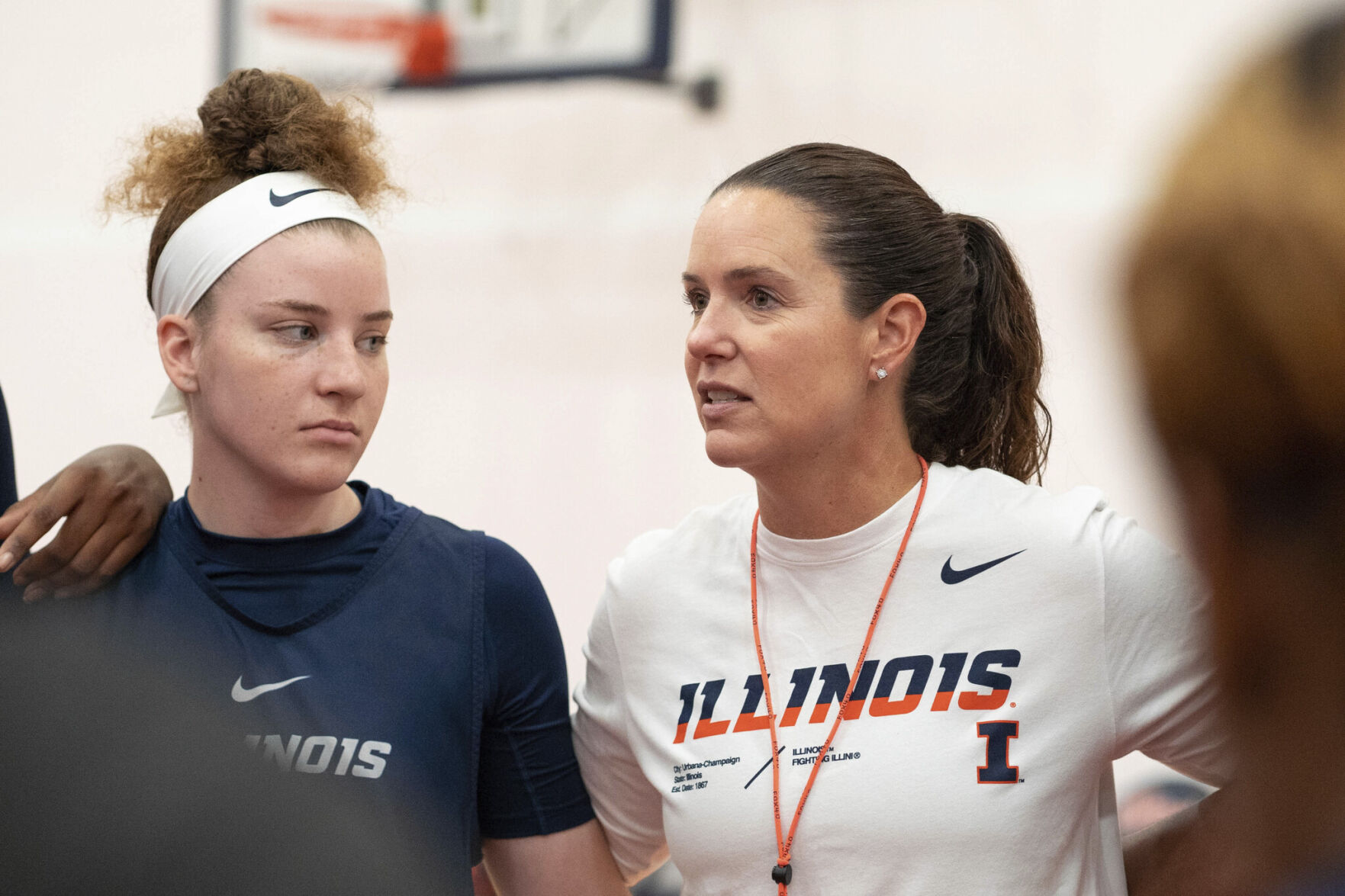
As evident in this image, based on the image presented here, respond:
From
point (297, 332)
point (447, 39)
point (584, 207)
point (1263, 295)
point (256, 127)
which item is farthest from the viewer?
point (584, 207)

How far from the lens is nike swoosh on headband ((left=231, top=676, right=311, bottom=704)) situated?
157 cm

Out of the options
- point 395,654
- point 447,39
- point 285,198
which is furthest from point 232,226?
point 447,39

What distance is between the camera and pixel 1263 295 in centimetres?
57

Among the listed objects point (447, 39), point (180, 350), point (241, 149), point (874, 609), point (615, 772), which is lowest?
point (615, 772)

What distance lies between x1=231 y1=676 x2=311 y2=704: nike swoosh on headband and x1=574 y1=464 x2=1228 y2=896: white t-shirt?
0.40m

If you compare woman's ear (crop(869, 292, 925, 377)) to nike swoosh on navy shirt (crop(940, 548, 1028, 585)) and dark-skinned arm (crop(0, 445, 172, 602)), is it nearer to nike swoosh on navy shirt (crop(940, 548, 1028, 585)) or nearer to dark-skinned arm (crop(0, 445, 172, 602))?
nike swoosh on navy shirt (crop(940, 548, 1028, 585))

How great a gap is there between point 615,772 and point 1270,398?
4.26ft

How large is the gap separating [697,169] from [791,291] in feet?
10.3

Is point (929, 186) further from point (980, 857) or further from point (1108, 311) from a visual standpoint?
point (1108, 311)

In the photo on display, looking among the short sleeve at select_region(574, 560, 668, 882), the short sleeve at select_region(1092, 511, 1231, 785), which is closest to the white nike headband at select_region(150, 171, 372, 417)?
the short sleeve at select_region(574, 560, 668, 882)

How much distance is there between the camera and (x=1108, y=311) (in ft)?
2.16

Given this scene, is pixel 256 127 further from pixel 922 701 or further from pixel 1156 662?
pixel 1156 662

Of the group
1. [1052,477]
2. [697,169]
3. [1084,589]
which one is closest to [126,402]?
[697,169]

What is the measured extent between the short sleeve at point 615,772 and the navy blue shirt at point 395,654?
0.03 m
